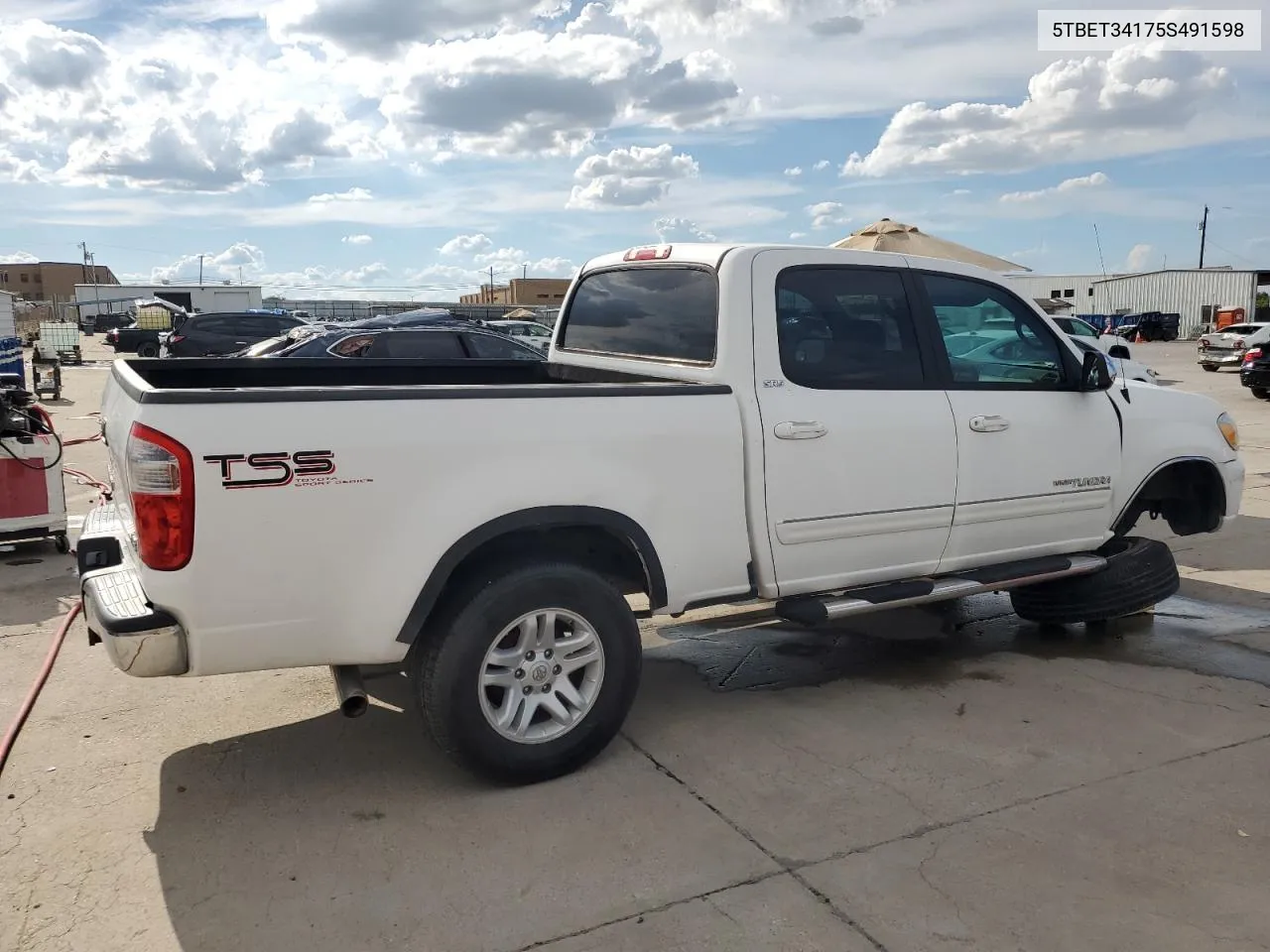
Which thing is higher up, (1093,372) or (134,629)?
(1093,372)

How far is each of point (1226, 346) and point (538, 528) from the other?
29123 millimetres

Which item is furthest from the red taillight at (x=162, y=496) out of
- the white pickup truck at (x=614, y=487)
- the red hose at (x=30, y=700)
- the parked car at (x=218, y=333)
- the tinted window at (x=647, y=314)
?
the parked car at (x=218, y=333)

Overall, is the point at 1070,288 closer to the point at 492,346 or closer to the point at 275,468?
the point at 492,346

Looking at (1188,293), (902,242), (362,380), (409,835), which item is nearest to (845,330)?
(362,380)

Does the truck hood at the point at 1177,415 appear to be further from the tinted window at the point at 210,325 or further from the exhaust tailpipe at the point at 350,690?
the tinted window at the point at 210,325

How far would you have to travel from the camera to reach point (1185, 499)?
5938 millimetres

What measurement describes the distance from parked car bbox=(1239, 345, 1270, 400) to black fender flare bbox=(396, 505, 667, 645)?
18530mm

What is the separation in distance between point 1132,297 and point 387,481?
67.5 m

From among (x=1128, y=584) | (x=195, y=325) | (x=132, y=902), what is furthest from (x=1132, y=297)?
(x=132, y=902)

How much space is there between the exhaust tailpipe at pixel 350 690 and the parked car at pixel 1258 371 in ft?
63.8

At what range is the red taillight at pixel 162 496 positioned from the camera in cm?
310

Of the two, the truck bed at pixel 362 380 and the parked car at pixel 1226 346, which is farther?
the parked car at pixel 1226 346

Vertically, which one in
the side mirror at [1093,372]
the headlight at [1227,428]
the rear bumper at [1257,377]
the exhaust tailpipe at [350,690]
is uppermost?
the side mirror at [1093,372]

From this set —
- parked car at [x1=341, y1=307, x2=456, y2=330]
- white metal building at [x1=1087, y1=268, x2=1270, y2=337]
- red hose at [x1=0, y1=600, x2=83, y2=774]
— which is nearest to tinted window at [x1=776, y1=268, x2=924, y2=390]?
red hose at [x1=0, y1=600, x2=83, y2=774]
